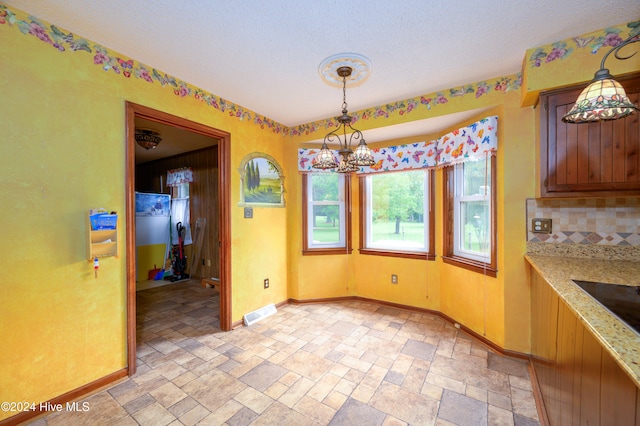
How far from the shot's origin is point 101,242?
6.02ft

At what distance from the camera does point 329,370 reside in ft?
6.84

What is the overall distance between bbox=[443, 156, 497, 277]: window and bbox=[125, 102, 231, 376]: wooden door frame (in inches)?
97.7

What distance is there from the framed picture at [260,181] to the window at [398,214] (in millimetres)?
1158

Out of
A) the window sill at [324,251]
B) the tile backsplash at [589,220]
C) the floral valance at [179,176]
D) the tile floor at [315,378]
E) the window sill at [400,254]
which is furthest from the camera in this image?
the floral valance at [179,176]

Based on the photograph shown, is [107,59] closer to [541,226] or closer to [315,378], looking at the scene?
[315,378]

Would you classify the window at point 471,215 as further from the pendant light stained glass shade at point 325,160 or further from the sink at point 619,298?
the pendant light stained glass shade at point 325,160

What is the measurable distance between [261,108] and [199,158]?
7.72 ft

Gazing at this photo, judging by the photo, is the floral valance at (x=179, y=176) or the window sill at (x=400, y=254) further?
the floral valance at (x=179, y=176)

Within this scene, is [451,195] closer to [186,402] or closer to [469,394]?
[469,394]

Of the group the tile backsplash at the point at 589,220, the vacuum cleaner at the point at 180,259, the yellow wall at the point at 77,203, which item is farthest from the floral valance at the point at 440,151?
the vacuum cleaner at the point at 180,259

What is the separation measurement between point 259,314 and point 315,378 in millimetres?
1294

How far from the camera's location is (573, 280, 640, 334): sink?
0.97m

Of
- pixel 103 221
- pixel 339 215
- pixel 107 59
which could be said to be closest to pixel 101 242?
pixel 103 221

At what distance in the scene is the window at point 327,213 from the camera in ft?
11.8
